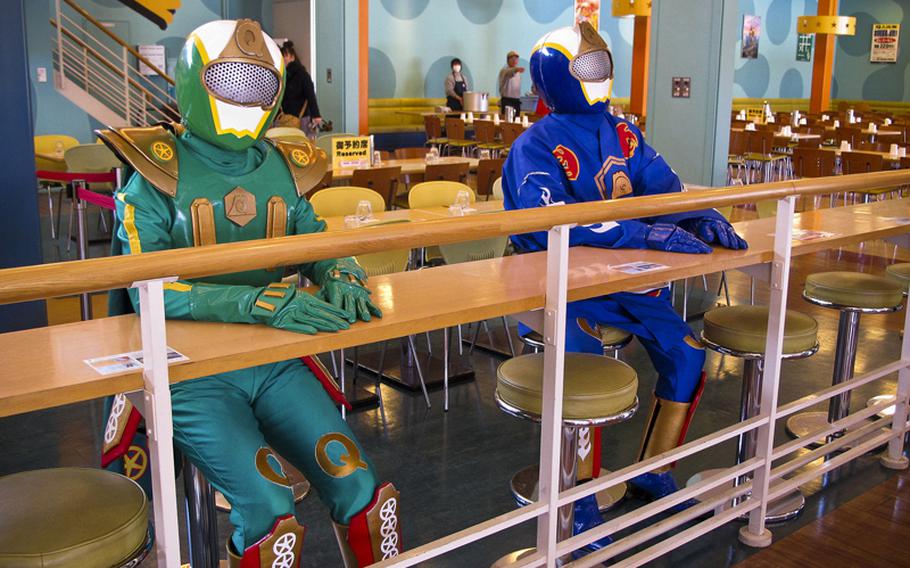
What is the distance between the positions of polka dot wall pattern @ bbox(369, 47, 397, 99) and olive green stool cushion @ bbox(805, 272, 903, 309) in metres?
11.5

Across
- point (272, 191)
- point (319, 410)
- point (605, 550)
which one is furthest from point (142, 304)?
point (605, 550)

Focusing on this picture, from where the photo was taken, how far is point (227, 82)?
7.27ft

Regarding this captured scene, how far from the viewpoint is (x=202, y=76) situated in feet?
7.27

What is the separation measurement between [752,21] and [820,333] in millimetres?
15195

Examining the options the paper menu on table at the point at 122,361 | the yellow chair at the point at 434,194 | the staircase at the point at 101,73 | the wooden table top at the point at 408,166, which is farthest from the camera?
the staircase at the point at 101,73

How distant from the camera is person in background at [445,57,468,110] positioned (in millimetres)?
13625

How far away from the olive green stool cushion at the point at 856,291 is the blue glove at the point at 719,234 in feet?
2.29

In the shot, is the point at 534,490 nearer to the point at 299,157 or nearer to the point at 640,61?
the point at 299,157

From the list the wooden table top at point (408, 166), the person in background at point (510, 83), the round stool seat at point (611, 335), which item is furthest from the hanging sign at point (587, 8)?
the round stool seat at point (611, 335)

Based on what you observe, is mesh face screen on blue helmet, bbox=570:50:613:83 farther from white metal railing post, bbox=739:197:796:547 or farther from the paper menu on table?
the paper menu on table

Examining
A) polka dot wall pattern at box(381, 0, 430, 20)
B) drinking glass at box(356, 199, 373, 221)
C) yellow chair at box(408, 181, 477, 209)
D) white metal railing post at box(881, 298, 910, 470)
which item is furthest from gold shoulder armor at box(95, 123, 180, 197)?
polka dot wall pattern at box(381, 0, 430, 20)

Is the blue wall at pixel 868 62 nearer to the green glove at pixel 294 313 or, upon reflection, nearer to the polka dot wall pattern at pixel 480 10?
the polka dot wall pattern at pixel 480 10

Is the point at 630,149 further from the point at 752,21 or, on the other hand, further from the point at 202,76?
the point at 752,21

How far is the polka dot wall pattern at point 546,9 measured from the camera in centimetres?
1582
